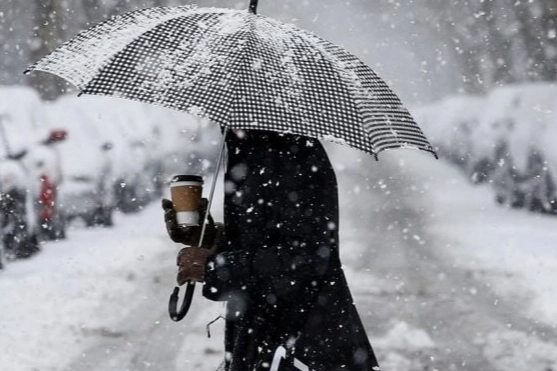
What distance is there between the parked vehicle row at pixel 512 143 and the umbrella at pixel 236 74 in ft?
57.4

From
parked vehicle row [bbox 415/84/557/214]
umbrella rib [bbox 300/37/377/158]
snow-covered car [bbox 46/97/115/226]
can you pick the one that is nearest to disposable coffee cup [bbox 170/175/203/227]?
umbrella rib [bbox 300/37/377/158]

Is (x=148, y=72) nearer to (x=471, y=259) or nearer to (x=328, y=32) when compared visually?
(x=471, y=259)

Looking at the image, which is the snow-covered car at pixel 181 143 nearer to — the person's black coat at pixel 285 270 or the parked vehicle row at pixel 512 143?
the parked vehicle row at pixel 512 143

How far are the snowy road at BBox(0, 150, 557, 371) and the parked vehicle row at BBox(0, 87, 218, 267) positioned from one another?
0.51m

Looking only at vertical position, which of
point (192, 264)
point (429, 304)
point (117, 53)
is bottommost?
point (429, 304)

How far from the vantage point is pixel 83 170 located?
15.9m

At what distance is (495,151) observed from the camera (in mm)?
23719

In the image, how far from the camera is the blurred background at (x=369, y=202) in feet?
26.5

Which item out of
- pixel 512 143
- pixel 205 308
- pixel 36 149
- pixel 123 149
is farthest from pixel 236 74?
pixel 512 143

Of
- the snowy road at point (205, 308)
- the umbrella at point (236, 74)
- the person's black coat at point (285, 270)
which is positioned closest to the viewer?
the person's black coat at point (285, 270)

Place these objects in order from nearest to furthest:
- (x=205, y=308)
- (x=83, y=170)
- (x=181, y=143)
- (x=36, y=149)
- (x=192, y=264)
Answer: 1. (x=192, y=264)
2. (x=205, y=308)
3. (x=36, y=149)
4. (x=83, y=170)
5. (x=181, y=143)

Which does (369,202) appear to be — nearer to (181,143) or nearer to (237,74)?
(181,143)

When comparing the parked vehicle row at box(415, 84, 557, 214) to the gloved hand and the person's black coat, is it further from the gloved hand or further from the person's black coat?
the gloved hand

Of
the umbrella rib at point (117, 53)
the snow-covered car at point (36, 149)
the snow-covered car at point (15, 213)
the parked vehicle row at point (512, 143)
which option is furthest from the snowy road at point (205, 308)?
the parked vehicle row at point (512, 143)
